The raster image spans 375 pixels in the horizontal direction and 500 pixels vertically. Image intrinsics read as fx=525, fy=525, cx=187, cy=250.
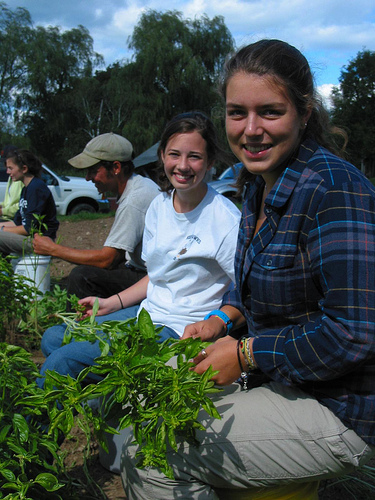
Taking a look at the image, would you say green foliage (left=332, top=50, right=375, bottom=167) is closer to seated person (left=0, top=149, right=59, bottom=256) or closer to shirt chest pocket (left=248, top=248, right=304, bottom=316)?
seated person (left=0, top=149, right=59, bottom=256)

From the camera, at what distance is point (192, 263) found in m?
2.39

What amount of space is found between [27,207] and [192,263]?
3454 millimetres

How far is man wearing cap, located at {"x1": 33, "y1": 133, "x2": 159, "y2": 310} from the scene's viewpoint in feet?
10.3

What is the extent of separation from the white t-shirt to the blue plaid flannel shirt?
2.25 ft

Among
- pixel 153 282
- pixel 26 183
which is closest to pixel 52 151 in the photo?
pixel 26 183

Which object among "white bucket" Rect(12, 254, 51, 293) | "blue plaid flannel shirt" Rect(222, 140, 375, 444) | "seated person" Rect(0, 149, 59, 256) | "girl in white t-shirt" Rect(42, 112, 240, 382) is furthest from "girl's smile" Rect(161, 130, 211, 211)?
"seated person" Rect(0, 149, 59, 256)

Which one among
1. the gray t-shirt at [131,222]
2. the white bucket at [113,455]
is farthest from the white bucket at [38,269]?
the white bucket at [113,455]

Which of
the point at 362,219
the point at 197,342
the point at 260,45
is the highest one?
the point at 260,45

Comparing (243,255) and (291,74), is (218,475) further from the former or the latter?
(291,74)

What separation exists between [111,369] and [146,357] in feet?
0.36

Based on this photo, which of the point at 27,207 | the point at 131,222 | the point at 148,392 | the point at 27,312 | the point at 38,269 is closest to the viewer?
the point at 148,392

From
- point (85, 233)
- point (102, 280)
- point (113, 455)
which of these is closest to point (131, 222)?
point (102, 280)

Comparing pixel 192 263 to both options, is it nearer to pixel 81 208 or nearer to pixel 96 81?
pixel 81 208

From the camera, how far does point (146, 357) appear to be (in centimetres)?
145
